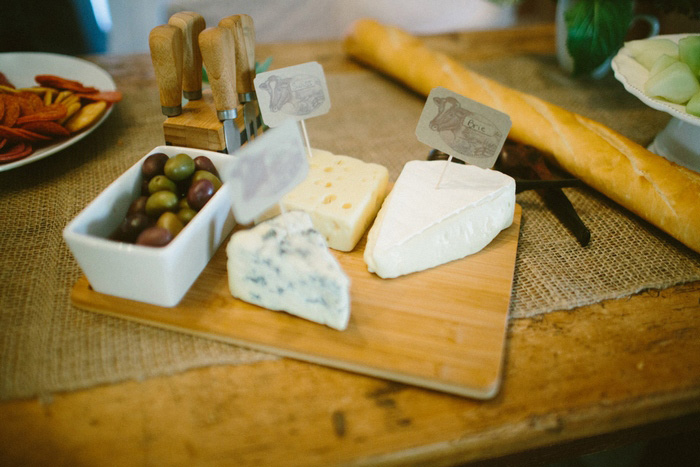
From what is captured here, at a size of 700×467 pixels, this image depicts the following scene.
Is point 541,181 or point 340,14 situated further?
point 340,14

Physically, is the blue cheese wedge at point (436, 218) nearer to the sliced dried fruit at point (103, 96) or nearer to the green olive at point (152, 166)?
the green olive at point (152, 166)

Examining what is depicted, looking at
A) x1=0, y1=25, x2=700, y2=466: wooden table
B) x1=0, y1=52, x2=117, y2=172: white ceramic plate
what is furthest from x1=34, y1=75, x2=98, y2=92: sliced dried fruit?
x1=0, y1=25, x2=700, y2=466: wooden table

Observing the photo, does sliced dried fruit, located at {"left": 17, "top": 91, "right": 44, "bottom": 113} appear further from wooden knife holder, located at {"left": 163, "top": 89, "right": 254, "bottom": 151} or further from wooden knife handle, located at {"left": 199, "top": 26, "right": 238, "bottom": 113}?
wooden knife handle, located at {"left": 199, "top": 26, "right": 238, "bottom": 113}

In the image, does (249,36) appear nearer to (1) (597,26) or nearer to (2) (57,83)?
(2) (57,83)

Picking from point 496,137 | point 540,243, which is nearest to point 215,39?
point 496,137

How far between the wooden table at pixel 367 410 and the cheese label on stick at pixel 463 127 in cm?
38

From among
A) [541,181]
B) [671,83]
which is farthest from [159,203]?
[671,83]

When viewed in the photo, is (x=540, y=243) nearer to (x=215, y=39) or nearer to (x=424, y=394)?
(x=424, y=394)

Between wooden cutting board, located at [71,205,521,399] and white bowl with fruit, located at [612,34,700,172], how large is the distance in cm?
59

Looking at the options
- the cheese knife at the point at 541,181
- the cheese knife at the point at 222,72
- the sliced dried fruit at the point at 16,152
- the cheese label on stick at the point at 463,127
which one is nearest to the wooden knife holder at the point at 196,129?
the cheese knife at the point at 222,72

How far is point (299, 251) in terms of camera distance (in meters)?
0.82

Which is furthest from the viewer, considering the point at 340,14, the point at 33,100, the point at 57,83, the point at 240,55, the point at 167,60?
the point at 340,14

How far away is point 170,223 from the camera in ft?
2.81

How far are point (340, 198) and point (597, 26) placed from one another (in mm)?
1190
